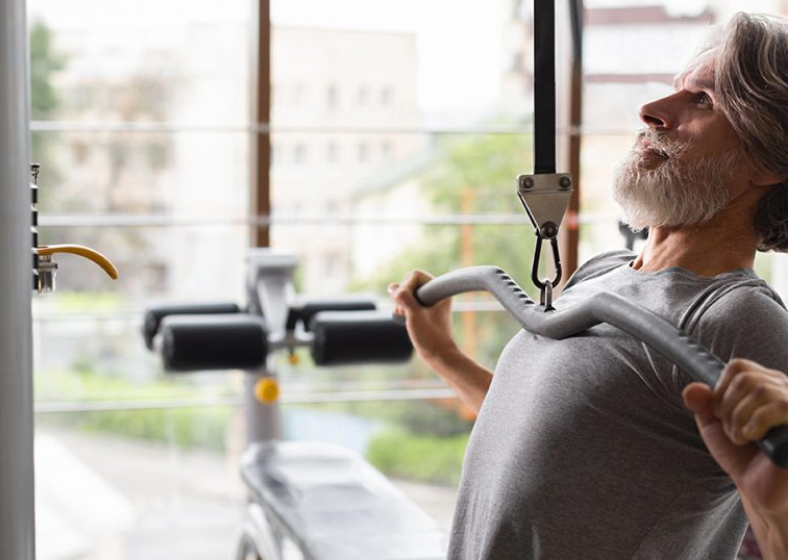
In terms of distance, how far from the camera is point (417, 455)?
719 cm

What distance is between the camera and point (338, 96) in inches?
243

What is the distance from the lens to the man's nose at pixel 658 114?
1.40 m

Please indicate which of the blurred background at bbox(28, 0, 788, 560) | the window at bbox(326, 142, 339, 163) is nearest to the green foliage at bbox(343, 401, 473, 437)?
the blurred background at bbox(28, 0, 788, 560)

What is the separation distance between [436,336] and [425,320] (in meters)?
0.03

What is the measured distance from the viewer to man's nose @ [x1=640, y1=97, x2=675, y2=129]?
1398mm

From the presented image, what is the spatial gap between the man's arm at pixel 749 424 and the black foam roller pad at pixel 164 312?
171 cm

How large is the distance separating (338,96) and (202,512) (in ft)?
7.94

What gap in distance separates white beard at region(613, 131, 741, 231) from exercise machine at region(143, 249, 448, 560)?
0.78m

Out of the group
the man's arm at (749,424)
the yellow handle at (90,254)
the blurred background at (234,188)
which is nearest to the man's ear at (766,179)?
the man's arm at (749,424)

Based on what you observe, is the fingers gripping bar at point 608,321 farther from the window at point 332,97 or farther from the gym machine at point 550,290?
the window at point 332,97

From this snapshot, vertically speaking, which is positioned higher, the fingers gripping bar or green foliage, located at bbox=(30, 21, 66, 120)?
green foliage, located at bbox=(30, 21, 66, 120)

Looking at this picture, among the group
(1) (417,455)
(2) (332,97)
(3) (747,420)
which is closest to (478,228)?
(2) (332,97)

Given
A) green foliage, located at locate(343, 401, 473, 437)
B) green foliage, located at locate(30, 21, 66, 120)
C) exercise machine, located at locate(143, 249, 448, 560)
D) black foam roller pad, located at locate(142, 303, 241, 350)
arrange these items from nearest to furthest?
exercise machine, located at locate(143, 249, 448, 560)
black foam roller pad, located at locate(142, 303, 241, 350)
green foliage, located at locate(30, 21, 66, 120)
green foliage, located at locate(343, 401, 473, 437)

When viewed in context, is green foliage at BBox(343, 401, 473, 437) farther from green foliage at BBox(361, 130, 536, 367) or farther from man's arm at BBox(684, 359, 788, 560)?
man's arm at BBox(684, 359, 788, 560)
